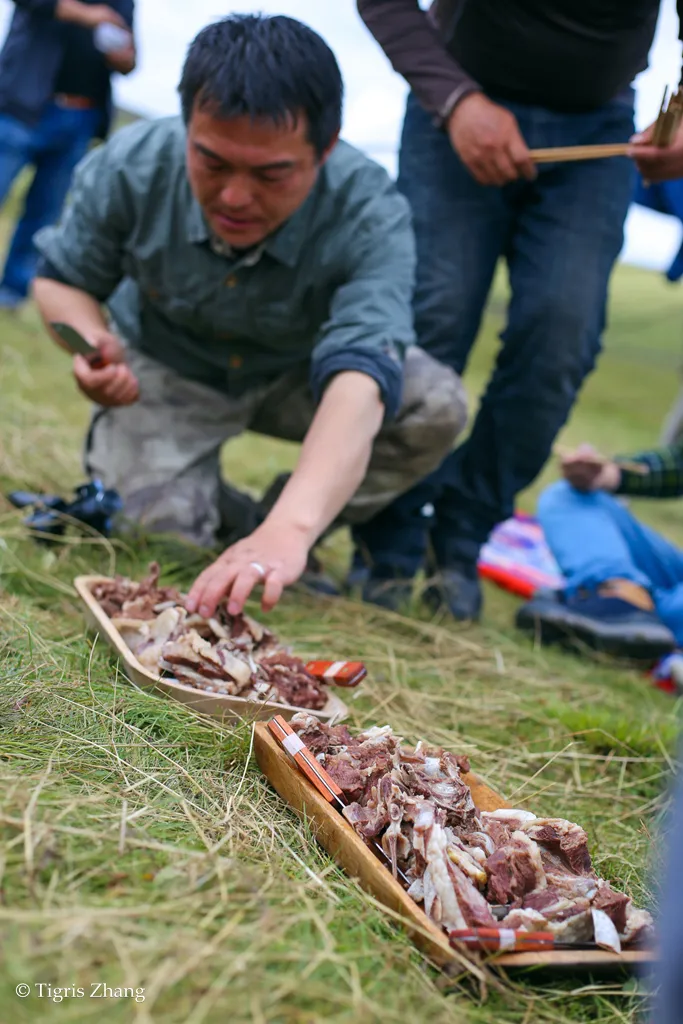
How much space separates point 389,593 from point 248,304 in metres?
0.92

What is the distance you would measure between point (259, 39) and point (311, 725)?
1.51 m

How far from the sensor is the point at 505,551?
4.18m

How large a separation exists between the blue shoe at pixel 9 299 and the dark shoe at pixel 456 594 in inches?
156

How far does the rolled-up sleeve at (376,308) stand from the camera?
2.34 m

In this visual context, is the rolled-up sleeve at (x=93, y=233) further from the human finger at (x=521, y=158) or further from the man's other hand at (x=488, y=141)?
the human finger at (x=521, y=158)

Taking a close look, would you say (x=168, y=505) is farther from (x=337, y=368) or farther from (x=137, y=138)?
(x=137, y=138)

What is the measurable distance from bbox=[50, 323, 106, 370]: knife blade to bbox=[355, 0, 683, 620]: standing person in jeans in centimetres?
93

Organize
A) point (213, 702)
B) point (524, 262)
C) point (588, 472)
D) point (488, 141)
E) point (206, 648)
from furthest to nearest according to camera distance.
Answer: point (588, 472), point (524, 262), point (488, 141), point (206, 648), point (213, 702)

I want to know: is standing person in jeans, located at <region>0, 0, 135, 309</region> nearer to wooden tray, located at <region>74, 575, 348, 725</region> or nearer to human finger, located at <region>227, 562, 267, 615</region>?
human finger, located at <region>227, 562, 267, 615</region>

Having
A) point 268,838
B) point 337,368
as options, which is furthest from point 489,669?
point 268,838

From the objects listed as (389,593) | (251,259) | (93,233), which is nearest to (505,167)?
(251,259)

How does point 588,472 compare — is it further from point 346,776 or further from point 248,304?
point 346,776

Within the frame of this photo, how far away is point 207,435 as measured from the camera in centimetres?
306

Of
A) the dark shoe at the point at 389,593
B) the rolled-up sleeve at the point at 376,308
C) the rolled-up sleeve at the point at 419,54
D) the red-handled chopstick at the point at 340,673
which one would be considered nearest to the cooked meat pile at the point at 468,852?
the red-handled chopstick at the point at 340,673
